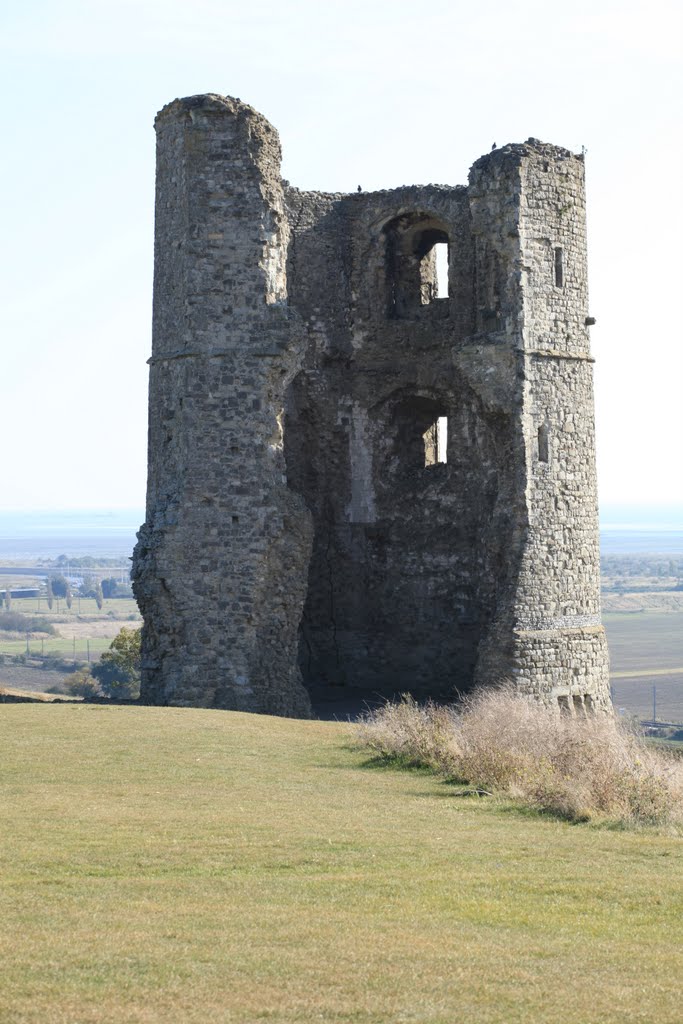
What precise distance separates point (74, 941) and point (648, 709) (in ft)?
199

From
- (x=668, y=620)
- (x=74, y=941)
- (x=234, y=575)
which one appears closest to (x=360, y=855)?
(x=74, y=941)

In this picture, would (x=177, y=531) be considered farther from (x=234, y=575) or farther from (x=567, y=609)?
(x=567, y=609)

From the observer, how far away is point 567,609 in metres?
23.1

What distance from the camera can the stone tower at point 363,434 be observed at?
2162 centimetres

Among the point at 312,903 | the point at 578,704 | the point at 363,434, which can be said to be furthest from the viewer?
the point at 363,434

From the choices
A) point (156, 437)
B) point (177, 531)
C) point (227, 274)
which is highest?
point (227, 274)

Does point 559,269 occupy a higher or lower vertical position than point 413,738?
higher

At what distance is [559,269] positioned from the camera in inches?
925

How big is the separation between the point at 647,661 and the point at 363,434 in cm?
6949

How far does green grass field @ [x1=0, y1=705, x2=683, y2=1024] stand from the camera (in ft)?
25.1

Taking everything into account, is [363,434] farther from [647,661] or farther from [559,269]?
[647,661]

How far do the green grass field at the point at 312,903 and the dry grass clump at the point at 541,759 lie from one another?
40 cm

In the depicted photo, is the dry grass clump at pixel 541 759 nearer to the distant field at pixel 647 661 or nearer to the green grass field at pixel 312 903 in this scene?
the green grass field at pixel 312 903

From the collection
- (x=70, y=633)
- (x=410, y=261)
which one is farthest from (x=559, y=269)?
(x=70, y=633)
